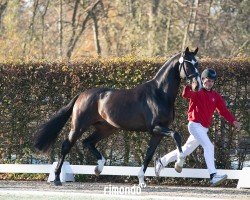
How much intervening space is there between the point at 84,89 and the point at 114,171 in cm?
165

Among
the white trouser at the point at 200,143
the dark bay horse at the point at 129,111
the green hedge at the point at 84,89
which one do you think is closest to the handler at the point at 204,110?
the white trouser at the point at 200,143

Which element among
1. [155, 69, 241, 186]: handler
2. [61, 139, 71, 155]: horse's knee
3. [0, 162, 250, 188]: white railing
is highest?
[155, 69, 241, 186]: handler

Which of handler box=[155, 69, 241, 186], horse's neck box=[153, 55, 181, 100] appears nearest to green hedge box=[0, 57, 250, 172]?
horse's neck box=[153, 55, 181, 100]

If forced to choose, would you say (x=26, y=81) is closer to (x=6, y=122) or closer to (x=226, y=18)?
(x=6, y=122)

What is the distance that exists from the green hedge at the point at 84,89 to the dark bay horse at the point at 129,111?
91 centimetres

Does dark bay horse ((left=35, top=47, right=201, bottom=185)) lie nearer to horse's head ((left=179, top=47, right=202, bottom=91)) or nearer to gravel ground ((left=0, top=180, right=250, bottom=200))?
horse's head ((left=179, top=47, right=202, bottom=91))

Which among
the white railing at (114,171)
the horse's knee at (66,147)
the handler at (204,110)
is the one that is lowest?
the white railing at (114,171)

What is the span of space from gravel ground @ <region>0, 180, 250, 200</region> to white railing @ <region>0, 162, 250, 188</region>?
217 mm

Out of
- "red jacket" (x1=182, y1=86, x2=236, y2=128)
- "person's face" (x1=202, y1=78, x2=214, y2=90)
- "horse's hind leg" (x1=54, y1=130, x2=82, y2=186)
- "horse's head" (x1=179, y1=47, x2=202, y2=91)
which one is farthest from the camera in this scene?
"horse's hind leg" (x1=54, y1=130, x2=82, y2=186)

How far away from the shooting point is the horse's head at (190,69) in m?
10.6

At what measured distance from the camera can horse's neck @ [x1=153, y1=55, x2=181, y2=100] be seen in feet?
36.3

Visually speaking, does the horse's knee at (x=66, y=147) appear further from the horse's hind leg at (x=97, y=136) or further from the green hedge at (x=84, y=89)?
the green hedge at (x=84, y=89)

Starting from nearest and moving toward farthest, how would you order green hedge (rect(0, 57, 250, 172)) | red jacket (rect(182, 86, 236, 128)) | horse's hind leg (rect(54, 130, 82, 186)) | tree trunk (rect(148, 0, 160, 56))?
red jacket (rect(182, 86, 236, 128)) → horse's hind leg (rect(54, 130, 82, 186)) → green hedge (rect(0, 57, 250, 172)) → tree trunk (rect(148, 0, 160, 56))

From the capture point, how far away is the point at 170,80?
11086mm
